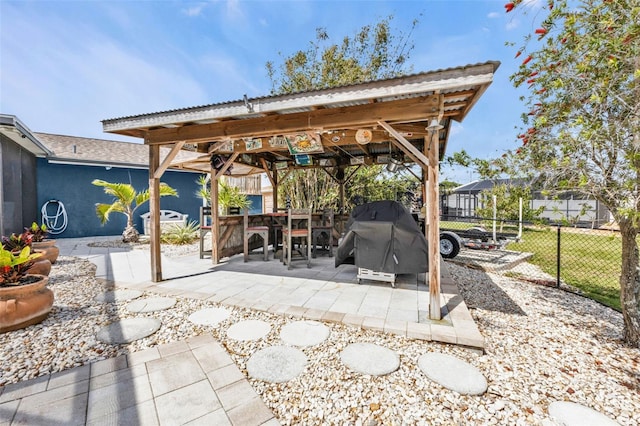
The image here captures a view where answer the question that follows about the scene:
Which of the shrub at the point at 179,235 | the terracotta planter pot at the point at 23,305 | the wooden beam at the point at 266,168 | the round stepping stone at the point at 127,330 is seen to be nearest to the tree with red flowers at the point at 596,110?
the round stepping stone at the point at 127,330

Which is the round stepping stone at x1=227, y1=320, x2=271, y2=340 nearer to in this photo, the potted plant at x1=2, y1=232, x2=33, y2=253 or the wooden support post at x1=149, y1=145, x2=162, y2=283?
the wooden support post at x1=149, y1=145, x2=162, y2=283

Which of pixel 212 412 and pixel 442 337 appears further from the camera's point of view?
pixel 442 337

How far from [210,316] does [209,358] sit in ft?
2.91

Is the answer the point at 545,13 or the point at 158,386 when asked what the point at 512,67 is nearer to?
the point at 545,13

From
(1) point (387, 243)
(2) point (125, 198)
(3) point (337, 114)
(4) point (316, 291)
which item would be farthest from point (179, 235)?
(3) point (337, 114)

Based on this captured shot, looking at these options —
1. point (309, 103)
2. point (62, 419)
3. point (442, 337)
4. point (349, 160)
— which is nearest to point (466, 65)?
point (309, 103)

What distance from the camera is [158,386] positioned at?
190 centimetres

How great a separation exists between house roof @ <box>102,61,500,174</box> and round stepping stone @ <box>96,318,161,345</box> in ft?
8.54

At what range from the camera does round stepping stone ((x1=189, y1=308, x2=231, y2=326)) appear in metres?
2.93

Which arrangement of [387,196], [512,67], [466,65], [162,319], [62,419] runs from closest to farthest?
[62,419] → [466,65] → [162,319] → [512,67] → [387,196]

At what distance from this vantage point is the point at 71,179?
10.1 m

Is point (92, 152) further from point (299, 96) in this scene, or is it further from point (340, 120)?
point (340, 120)

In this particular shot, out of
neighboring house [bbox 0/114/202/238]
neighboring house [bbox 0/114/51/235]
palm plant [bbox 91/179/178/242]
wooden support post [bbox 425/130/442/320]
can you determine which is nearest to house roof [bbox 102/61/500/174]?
wooden support post [bbox 425/130/442/320]

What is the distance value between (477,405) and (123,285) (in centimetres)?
490
